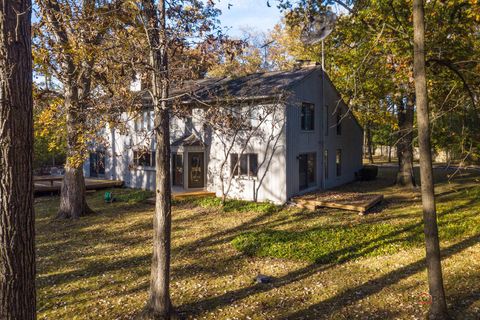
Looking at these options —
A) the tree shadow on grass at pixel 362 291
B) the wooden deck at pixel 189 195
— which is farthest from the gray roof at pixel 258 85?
the tree shadow on grass at pixel 362 291

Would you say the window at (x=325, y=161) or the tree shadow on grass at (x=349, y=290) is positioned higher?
the window at (x=325, y=161)

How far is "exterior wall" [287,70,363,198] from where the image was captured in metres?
18.1

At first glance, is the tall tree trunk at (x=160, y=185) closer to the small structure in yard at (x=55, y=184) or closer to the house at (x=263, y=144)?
the house at (x=263, y=144)

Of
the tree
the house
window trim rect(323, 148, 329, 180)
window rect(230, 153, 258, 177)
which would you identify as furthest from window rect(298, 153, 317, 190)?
the tree

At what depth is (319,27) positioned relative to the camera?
9391mm

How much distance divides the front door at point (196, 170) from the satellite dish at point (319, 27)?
1225 cm

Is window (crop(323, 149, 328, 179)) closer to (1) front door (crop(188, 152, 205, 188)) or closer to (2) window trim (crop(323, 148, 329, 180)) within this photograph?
(2) window trim (crop(323, 148, 329, 180))

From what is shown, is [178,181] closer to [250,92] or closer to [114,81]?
[250,92]

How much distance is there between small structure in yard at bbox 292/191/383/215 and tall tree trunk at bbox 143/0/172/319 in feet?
34.4

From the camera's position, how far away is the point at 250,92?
17.9m

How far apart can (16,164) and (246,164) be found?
1494cm

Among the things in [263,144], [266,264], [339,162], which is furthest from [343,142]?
[266,264]

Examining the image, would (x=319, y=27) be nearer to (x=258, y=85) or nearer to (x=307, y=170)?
(x=258, y=85)

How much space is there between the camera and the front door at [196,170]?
20.7 metres
